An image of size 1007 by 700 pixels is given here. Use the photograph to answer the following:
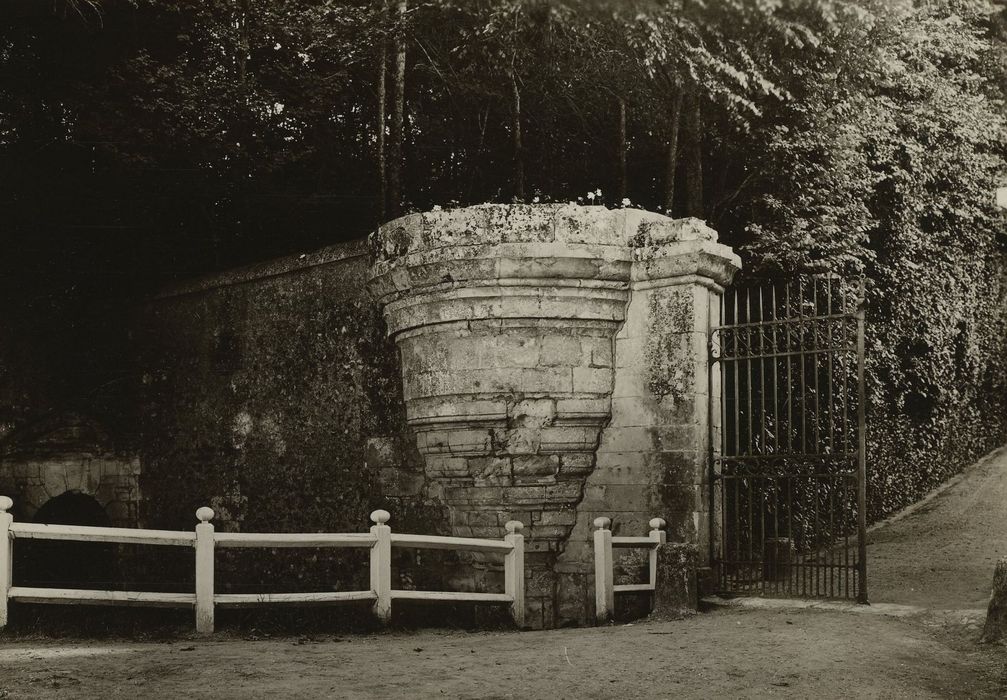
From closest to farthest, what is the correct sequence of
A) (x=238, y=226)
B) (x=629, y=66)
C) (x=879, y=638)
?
1. (x=879, y=638)
2. (x=629, y=66)
3. (x=238, y=226)

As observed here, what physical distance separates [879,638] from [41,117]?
11187 millimetres

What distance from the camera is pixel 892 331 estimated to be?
13.3 metres

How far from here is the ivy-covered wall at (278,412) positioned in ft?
32.9

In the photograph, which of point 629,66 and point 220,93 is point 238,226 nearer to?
point 220,93

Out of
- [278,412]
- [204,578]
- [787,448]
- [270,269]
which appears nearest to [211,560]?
[204,578]

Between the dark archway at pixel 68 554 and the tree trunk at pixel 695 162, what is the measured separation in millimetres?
7829

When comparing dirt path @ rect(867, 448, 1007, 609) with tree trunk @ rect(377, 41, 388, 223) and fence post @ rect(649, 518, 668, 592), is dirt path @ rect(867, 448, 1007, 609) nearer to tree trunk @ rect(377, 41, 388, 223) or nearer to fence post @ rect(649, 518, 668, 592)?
fence post @ rect(649, 518, 668, 592)

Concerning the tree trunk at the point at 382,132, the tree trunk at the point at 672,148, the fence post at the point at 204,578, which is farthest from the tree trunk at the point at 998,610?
the tree trunk at the point at 382,132

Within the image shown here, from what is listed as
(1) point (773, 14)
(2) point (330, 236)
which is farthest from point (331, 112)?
(1) point (773, 14)

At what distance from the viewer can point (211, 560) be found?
7219 millimetres

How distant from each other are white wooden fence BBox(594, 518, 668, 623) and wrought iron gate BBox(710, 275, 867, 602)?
52 centimetres

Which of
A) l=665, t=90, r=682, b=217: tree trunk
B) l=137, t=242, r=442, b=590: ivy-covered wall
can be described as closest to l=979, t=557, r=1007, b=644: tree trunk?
l=137, t=242, r=442, b=590: ivy-covered wall

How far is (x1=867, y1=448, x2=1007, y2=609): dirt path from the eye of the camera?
8.85 meters

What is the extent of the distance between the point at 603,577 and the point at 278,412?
4.39 m
